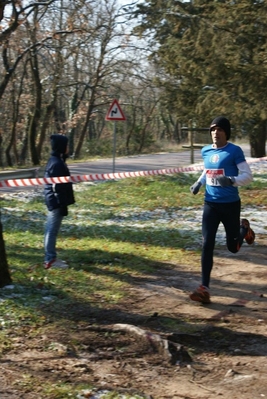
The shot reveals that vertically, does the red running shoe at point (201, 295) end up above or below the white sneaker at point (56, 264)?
below

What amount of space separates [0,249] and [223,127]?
8.26 ft

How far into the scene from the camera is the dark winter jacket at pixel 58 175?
7742mm

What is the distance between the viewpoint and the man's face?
250 inches

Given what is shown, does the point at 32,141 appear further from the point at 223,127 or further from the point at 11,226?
the point at 223,127

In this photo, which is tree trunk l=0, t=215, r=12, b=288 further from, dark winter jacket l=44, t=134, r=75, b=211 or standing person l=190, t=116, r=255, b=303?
standing person l=190, t=116, r=255, b=303

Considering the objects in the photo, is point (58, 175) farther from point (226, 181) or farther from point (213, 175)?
point (226, 181)

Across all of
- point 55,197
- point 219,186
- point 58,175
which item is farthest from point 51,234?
point 219,186

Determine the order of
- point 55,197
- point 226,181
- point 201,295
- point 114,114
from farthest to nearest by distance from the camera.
→ point 114,114 < point 55,197 < point 201,295 < point 226,181

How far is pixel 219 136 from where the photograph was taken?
6371 mm

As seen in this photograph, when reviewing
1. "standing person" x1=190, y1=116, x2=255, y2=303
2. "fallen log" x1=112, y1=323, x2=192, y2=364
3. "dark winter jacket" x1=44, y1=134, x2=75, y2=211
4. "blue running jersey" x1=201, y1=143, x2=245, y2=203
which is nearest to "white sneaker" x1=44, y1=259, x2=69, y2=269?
"dark winter jacket" x1=44, y1=134, x2=75, y2=211

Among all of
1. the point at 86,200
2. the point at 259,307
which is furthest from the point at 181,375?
the point at 86,200

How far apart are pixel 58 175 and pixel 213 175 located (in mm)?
2238

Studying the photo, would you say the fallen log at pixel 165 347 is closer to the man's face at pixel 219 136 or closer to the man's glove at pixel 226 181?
the man's glove at pixel 226 181

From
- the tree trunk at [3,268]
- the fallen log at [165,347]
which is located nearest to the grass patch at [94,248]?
the tree trunk at [3,268]
